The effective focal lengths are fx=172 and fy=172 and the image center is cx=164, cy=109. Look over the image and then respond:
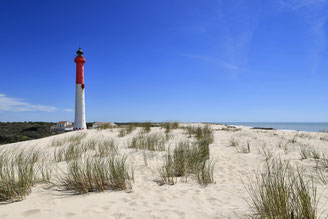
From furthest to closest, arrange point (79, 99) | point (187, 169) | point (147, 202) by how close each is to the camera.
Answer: point (79, 99), point (187, 169), point (147, 202)

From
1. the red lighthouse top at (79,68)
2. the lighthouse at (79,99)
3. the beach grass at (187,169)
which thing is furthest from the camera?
the red lighthouse top at (79,68)

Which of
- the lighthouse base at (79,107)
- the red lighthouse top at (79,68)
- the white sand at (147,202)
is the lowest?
the white sand at (147,202)

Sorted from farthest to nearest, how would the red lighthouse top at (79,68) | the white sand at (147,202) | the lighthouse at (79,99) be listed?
Result: the red lighthouse top at (79,68) → the lighthouse at (79,99) → the white sand at (147,202)

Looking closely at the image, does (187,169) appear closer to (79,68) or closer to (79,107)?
(79,107)

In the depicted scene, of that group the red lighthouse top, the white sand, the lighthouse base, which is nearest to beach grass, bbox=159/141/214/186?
the white sand

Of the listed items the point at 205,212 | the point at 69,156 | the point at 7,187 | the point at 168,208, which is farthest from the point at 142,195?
the point at 69,156

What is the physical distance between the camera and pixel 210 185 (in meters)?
3.46

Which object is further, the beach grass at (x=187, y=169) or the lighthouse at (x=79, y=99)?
the lighthouse at (x=79, y=99)

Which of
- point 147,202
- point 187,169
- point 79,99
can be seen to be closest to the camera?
point 147,202

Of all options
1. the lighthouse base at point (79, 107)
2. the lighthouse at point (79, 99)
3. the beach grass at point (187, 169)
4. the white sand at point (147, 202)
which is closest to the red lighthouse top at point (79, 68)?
the lighthouse at point (79, 99)

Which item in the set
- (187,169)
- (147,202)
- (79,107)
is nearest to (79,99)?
(79,107)

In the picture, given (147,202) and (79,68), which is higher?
(79,68)

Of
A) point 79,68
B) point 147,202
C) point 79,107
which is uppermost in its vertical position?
point 79,68

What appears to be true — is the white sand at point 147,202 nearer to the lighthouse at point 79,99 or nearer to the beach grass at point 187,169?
the beach grass at point 187,169
